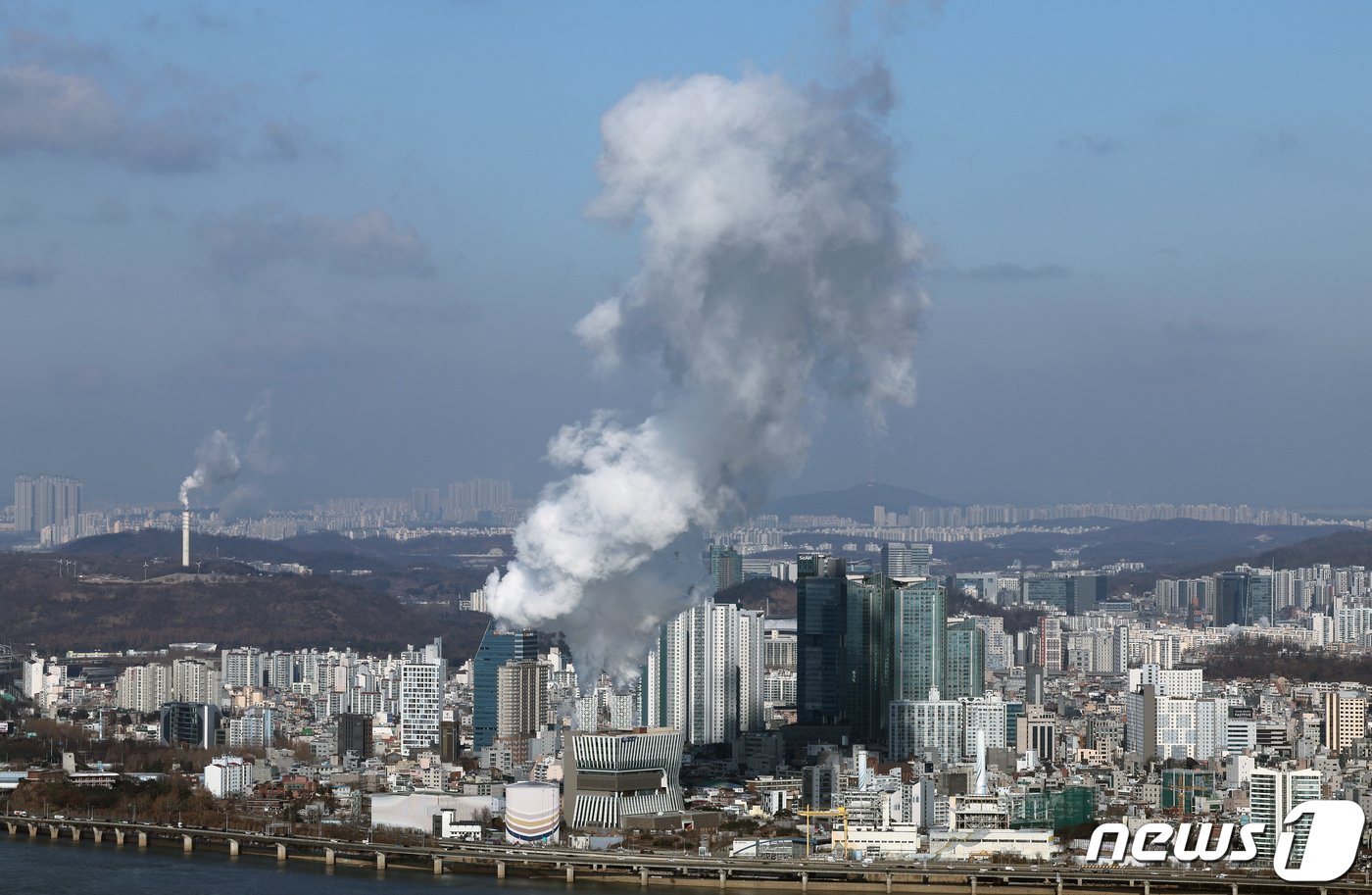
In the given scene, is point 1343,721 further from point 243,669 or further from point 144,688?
point 243,669

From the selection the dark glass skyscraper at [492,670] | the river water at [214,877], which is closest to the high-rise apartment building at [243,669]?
the dark glass skyscraper at [492,670]

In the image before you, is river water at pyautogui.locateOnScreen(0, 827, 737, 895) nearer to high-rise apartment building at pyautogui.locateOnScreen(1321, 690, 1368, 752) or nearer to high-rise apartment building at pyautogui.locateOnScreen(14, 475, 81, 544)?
high-rise apartment building at pyautogui.locateOnScreen(1321, 690, 1368, 752)

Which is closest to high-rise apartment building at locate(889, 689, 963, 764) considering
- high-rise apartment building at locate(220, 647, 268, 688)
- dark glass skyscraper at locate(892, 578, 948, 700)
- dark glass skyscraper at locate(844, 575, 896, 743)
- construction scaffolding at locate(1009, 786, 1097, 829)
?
dark glass skyscraper at locate(844, 575, 896, 743)

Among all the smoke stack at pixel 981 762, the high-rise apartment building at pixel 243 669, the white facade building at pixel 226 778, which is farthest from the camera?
the high-rise apartment building at pixel 243 669

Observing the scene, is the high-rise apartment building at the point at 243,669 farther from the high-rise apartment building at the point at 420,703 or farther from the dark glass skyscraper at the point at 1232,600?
the dark glass skyscraper at the point at 1232,600

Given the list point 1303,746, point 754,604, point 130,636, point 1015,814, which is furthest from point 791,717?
point 130,636

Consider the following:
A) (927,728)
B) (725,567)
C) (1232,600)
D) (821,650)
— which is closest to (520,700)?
(821,650)
